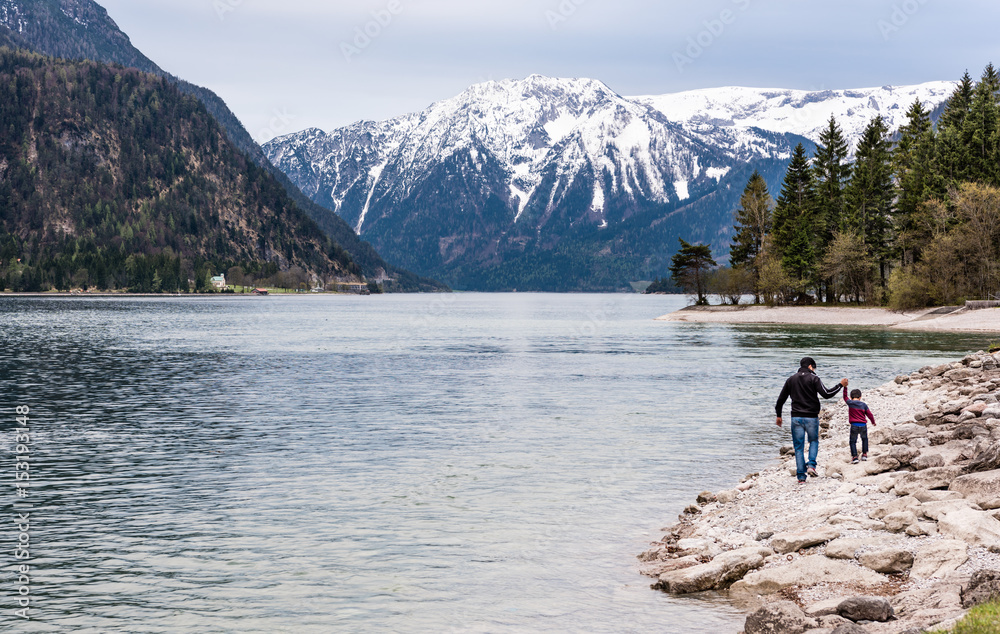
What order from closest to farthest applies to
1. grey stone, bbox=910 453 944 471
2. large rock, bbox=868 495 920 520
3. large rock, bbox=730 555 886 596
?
large rock, bbox=730 555 886 596 < large rock, bbox=868 495 920 520 < grey stone, bbox=910 453 944 471

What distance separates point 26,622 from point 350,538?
7322 mm

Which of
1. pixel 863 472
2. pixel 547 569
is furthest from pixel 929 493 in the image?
pixel 547 569

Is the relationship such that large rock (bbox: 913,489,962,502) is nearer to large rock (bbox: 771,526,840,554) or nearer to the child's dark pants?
large rock (bbox: 771,526,840,554)

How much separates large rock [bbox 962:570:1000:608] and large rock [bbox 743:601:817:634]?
2.33 meters

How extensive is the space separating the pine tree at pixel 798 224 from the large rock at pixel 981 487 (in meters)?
135

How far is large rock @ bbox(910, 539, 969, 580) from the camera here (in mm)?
15617

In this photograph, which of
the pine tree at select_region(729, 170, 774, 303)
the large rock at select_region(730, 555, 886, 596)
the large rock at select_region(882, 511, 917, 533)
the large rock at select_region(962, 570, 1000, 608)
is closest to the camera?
the large rock at select_region(962, 570, 1000, 608)

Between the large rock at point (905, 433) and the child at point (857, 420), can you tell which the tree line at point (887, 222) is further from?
the child at point (857, 420)

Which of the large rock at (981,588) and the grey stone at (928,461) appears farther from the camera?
the grey stone at (928,461)

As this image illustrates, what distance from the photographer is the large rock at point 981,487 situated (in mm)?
18656

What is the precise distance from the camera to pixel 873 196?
141 meters

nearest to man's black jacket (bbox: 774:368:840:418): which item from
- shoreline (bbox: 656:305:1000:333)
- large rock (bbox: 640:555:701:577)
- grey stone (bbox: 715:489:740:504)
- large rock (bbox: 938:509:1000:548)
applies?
grey stone (bbox: 715:489:740:504)

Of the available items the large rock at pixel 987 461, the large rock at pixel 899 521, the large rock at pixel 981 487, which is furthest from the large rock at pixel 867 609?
the large rock at pixel 987 461

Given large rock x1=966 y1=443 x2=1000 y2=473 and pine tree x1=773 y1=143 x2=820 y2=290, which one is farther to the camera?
pine tree x1=773 y1=143 x2=820 y2=290
